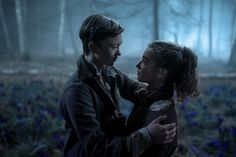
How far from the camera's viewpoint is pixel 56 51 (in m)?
31.8

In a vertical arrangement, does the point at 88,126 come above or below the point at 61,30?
above

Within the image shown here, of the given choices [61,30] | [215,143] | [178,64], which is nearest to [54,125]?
[215,143]

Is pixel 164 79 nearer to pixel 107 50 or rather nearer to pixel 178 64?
pixel 178 64

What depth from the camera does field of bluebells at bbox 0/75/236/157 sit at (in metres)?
5.42

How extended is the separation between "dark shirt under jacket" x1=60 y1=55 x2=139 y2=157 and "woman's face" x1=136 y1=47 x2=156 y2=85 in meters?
0.31

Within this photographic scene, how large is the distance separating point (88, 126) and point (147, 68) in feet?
2.20

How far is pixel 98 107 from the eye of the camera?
260 centimetres

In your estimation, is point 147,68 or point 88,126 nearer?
point 88,126

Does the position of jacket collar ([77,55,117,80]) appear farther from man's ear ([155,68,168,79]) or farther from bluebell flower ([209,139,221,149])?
bluebell flower ([209,139,221,149])

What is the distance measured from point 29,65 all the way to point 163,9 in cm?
2440

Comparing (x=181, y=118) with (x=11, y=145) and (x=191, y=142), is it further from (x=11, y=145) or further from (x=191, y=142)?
(x=11, y=145)

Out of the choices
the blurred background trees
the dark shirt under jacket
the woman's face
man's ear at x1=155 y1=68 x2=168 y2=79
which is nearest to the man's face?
the dark shirt under jacket

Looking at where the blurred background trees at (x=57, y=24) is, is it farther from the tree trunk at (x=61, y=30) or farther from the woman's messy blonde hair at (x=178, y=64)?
the woman's messy blonde hair at (x=178, y=64)

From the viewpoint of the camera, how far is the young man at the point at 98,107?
2.38 metres
